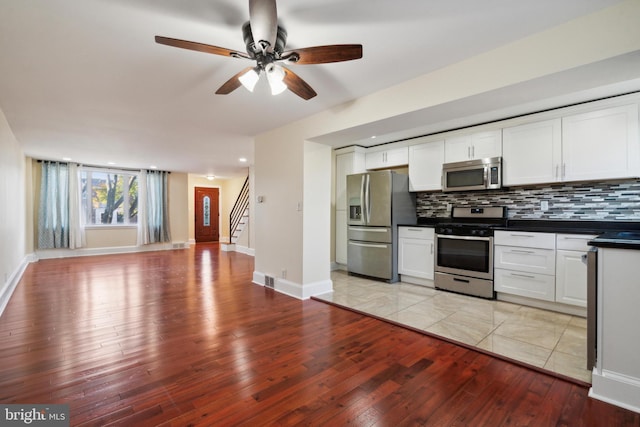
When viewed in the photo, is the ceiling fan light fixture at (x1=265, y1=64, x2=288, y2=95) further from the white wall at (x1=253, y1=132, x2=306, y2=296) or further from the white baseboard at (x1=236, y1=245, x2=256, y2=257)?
the white baseboard at (x1=236, y1=245, x2=256, y2=257)

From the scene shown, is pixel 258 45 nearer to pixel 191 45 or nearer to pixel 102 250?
pixel 191 45

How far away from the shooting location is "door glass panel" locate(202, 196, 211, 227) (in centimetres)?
1091

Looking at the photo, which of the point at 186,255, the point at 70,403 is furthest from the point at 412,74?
the point at 186,255

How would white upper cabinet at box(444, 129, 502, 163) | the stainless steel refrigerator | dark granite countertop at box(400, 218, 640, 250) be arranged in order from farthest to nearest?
the stainless steel refrigerator < white upper cabinet at box(444, 129, 502, 163) < dark granite countertop at box(400, 218, 640, 250)

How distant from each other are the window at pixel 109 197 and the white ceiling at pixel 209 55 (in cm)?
410

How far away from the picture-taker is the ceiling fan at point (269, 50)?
1.51m

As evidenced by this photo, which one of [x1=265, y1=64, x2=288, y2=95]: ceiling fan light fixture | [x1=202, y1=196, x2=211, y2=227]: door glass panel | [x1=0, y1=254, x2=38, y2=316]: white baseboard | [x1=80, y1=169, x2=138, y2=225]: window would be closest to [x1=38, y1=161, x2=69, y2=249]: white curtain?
[x1=80, y1=169, x2=138, y2=225]: window

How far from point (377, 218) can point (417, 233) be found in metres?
0.65

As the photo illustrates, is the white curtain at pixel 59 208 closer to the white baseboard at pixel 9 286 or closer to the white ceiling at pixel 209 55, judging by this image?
the white baseboard at pixel 9 286

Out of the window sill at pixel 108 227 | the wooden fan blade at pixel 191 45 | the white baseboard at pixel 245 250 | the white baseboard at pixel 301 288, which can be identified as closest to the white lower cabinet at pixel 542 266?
the white baseboard at pixel 301 288

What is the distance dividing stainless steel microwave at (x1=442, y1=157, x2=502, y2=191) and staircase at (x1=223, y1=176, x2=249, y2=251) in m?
5.57

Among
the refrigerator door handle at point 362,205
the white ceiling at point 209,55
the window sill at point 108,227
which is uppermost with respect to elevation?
the white ceiling at point 209,55

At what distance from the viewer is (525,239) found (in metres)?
3.42

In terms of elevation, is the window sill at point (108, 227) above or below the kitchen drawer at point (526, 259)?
above
